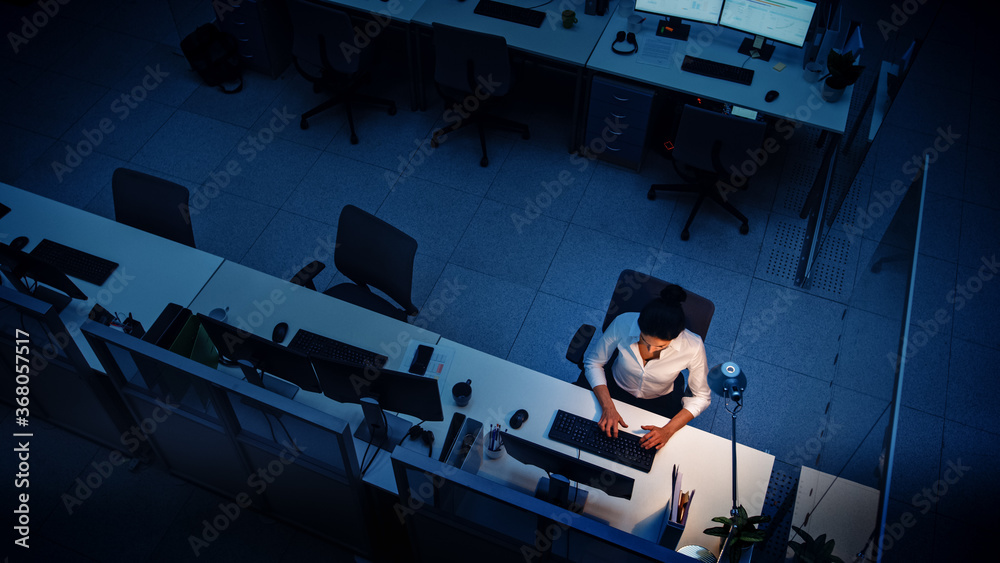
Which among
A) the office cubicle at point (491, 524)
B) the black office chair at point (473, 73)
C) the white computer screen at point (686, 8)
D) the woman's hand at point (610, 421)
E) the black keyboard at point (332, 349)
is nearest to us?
the office cubicle at point (491, 524)

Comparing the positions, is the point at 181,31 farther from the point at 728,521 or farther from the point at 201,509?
the point at 728,521

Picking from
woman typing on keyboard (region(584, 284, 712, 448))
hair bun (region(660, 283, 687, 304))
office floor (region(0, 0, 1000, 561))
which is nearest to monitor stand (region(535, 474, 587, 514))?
woman typing on keyboard (region(584, 284, 712, 448))

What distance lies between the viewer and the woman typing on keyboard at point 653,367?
2.83 meters

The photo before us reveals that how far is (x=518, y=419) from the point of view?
301 cm

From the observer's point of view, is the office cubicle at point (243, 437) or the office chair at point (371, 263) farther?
the office chair at point (371, 263)

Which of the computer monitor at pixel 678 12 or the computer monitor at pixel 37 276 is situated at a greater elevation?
the computer monitor at pixel 678 12

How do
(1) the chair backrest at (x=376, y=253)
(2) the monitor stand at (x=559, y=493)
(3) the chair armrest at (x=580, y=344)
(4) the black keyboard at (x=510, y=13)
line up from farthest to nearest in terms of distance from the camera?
1. (4) the black keyboard at (x=510, y=13)
2. (1) the chair backrest at (x=376, y=253)
3. (3) the chair armrest at (x=580, y=344)
4. (2) the monitor stand at (x=559, y=493)

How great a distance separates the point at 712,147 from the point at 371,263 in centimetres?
209

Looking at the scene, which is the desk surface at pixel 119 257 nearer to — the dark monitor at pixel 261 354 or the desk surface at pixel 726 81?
the dark monitor at pixel 261 354

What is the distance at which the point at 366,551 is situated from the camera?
10.9 ft

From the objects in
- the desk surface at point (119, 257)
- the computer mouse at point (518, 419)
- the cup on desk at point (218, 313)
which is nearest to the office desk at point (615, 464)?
the computer mouse at point (518, 419)

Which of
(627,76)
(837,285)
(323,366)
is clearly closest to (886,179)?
(837,285)

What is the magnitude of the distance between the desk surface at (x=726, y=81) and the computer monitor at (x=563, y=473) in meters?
2.66

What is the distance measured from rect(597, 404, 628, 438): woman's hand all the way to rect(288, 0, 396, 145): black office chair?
9.72ft
